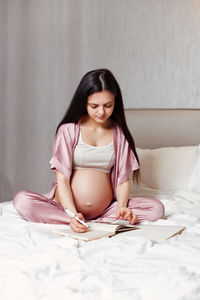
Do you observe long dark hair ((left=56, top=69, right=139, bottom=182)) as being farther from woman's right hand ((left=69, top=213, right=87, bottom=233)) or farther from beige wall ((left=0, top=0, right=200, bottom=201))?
beige wall ((left=0, top=0, right=200, bottom=201))

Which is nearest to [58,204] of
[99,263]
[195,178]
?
[99,263]

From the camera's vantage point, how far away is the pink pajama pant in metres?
2.05

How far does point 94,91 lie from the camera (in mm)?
2195

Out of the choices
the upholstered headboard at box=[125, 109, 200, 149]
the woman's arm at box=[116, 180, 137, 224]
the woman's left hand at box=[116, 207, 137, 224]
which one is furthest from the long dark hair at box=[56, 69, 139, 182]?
the upholstered headboard at box=[125, 109, 200, 149]

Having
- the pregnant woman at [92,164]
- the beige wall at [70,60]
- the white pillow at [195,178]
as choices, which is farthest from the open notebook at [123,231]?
the beige wall at [70,60]

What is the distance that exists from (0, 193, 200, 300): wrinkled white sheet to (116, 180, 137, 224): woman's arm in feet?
0.94

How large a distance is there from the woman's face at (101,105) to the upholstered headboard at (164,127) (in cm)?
109

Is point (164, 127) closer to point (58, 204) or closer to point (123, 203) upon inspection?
point (123, 203)

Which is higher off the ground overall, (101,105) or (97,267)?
(101,105)

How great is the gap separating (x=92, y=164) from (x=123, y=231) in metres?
0.54

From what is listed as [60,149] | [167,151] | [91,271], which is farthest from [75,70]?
[91,271]

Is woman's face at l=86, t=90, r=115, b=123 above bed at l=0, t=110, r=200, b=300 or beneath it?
above

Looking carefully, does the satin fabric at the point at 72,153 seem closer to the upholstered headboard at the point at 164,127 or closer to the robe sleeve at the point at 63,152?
the robe sleeve at the point at 63,152

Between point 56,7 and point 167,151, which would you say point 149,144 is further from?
point 56,7
